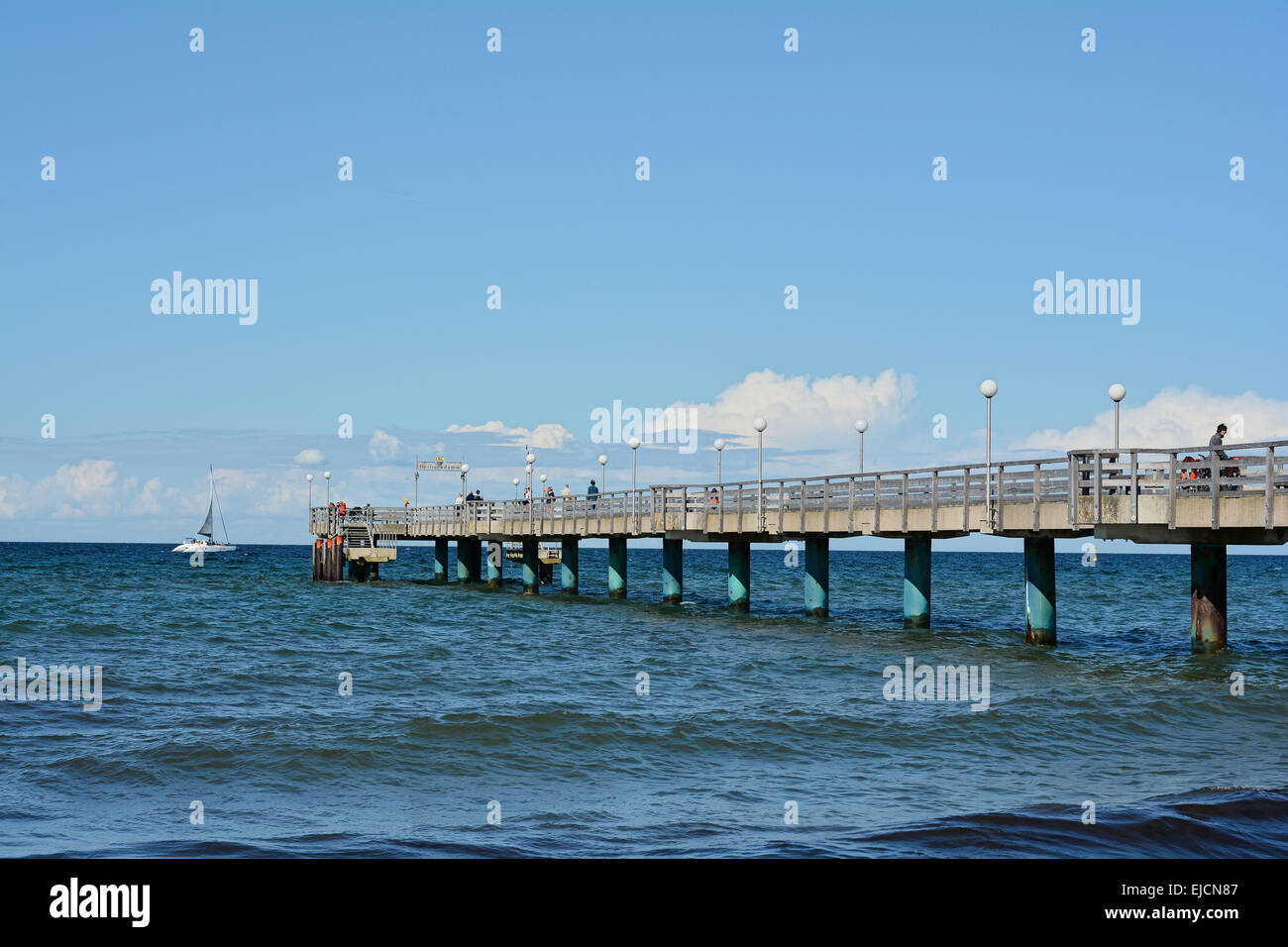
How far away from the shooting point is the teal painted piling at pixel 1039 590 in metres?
27.5

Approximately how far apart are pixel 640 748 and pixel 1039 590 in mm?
14983

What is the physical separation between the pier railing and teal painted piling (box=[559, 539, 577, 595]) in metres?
4.33

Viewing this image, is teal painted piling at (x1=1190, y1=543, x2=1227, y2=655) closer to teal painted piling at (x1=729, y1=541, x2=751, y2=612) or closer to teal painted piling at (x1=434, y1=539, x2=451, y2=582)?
teal painted piling at (x1=729, y1=541, x2=751, y2=612)

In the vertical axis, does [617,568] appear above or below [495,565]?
above

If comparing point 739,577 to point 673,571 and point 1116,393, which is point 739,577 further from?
point 1116,393

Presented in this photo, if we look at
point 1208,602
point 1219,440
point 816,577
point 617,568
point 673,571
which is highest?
point 1219,440

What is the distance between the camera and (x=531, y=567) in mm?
55094

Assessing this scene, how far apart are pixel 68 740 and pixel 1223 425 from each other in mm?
20688

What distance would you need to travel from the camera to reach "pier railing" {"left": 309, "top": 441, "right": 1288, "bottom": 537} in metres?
22.1

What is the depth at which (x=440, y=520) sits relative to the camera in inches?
2347

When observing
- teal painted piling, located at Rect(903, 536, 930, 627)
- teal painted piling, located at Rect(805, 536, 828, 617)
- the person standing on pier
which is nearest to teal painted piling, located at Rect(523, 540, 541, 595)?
teal painted piling, located at Rect(805, 536, 828, 617)

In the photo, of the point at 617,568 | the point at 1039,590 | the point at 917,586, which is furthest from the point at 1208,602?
the point at 617,568
